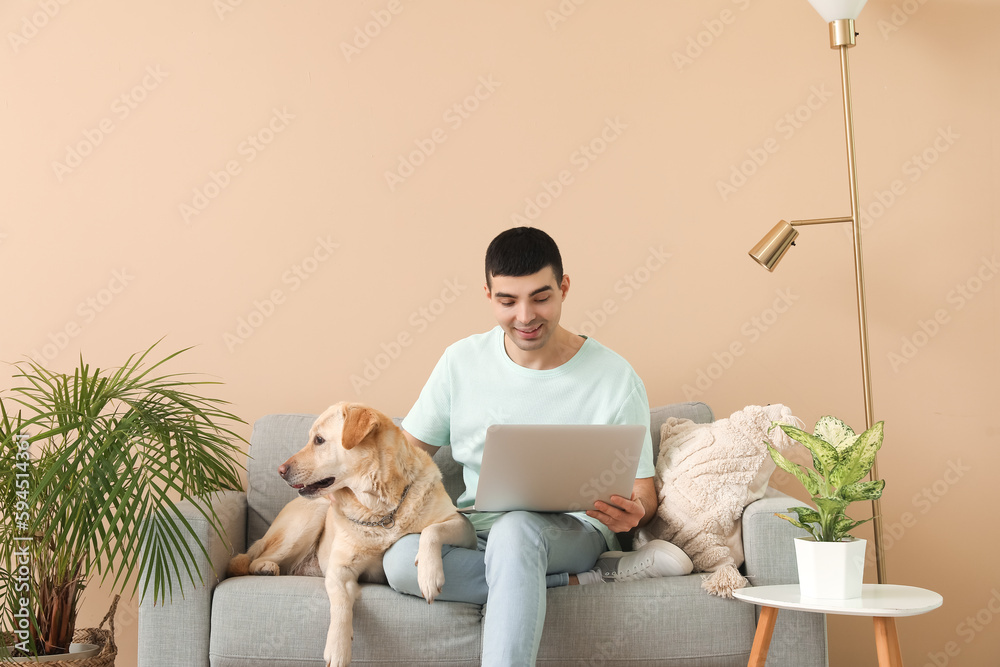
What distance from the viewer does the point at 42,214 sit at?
265cm

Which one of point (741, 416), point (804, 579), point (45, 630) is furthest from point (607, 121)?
point (45, 630)

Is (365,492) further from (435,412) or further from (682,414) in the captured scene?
(682,414)

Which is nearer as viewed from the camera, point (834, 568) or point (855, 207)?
point (834, 568)

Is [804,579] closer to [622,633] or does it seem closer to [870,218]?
[622,633]

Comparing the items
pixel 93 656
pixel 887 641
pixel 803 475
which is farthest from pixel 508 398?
pixel 93 656

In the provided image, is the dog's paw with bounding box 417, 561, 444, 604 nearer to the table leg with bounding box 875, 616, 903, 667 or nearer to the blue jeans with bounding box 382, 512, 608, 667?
the blue jeans with bounding box 382, 512, 608, 667

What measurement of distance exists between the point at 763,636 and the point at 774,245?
120 centimetres

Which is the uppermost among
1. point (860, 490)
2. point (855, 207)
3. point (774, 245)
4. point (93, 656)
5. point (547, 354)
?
point (855, 207)

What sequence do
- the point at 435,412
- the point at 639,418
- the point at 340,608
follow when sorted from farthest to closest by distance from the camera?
the point at 435,412 → the point at 639,418 → the point at 340,608

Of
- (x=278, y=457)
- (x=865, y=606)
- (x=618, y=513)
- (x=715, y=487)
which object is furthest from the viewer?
(x=278, y=457)

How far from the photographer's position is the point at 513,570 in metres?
1.67

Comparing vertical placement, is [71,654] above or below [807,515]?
below

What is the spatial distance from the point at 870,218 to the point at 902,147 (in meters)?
0.26

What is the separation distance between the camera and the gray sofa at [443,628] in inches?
71.4
